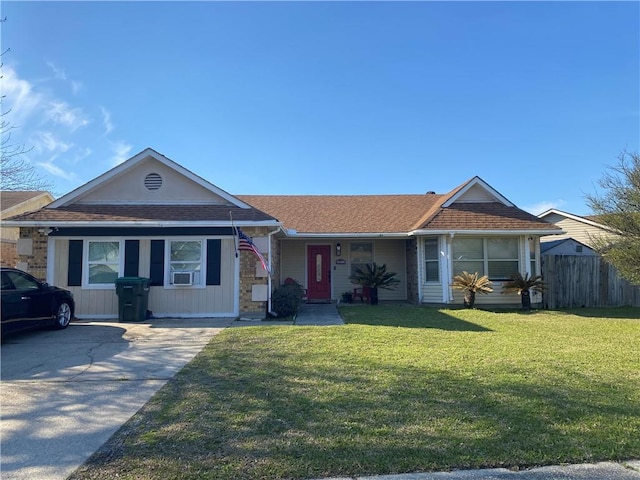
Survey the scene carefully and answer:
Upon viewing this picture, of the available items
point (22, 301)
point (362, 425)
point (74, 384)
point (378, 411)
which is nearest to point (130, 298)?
point (22, 301)

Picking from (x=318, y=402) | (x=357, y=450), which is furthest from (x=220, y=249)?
(x=357, y=450)

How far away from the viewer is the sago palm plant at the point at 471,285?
45.1 ft

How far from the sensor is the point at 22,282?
8.80m

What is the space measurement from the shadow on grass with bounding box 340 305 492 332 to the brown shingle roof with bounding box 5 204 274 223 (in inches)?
151

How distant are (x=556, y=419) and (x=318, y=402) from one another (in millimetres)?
2446

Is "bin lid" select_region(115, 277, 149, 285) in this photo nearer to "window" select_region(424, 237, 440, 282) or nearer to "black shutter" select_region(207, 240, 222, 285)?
"black shutter" select_region(207, 240, 222, 285)

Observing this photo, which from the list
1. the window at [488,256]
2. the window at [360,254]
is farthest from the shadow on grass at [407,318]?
the window at [360,254]

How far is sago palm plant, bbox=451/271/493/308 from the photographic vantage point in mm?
13750

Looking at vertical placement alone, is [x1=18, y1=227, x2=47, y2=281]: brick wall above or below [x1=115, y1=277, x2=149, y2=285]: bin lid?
above

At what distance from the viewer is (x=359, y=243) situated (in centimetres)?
1739

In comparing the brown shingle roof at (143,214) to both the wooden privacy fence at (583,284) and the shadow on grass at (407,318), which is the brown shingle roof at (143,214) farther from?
the wooden privacy fence at (583,284)

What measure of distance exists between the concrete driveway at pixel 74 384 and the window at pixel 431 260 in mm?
8340

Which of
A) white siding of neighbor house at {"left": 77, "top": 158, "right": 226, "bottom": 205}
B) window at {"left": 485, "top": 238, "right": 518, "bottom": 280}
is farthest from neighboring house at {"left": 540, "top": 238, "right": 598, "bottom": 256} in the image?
white siding of neighbor house at {"left": 77, "top": 158, "right": 226, "bottom": 205}

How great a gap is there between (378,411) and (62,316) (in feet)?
28.2
